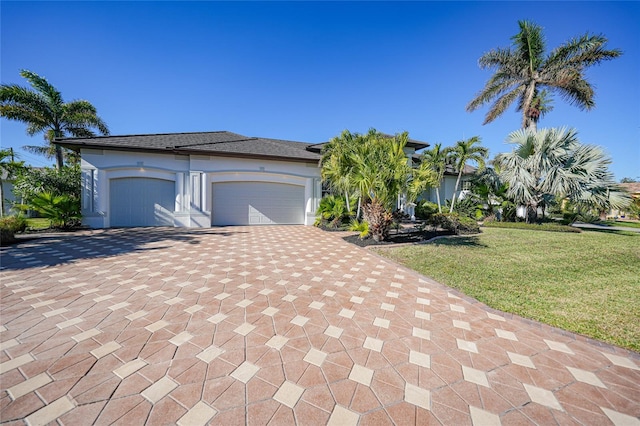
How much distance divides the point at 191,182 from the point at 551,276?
1433 centimetres

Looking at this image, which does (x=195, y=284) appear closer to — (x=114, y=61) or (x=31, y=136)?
Result: (x=114, y=61)

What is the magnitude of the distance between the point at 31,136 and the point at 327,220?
20.8 metres

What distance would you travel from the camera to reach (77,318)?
3.12 metres

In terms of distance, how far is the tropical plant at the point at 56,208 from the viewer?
9.68m

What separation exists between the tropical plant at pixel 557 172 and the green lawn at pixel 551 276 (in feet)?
7.54

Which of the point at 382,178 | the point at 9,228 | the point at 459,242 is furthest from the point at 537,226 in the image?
the point at 9,228

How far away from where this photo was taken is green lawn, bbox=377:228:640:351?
11.3ft

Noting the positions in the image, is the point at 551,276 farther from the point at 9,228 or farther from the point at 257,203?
the point at 9,228

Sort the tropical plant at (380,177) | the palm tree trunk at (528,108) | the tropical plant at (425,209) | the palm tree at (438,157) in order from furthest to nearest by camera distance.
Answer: the tropical plant at (425,209), the palm tree trunk at (528,108), the palm tree at (438,157), the tropical plant at (380,177)

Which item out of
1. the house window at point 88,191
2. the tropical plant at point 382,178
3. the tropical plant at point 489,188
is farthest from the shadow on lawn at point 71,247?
the tropical plant at point 489,188

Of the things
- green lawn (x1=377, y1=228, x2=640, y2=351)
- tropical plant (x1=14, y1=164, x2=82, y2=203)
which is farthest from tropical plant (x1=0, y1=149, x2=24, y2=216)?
green lawn (x1=377, y1=228, x2=640, y2=351)

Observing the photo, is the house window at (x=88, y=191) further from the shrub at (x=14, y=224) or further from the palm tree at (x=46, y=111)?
the palm tree at (x=46, y=111)

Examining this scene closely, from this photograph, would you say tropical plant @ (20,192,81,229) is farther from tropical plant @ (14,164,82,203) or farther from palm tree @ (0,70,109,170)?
palm tree @ (0,70,109,170)

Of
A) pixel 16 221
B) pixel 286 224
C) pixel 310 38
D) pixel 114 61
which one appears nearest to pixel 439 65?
pixel 310 38
